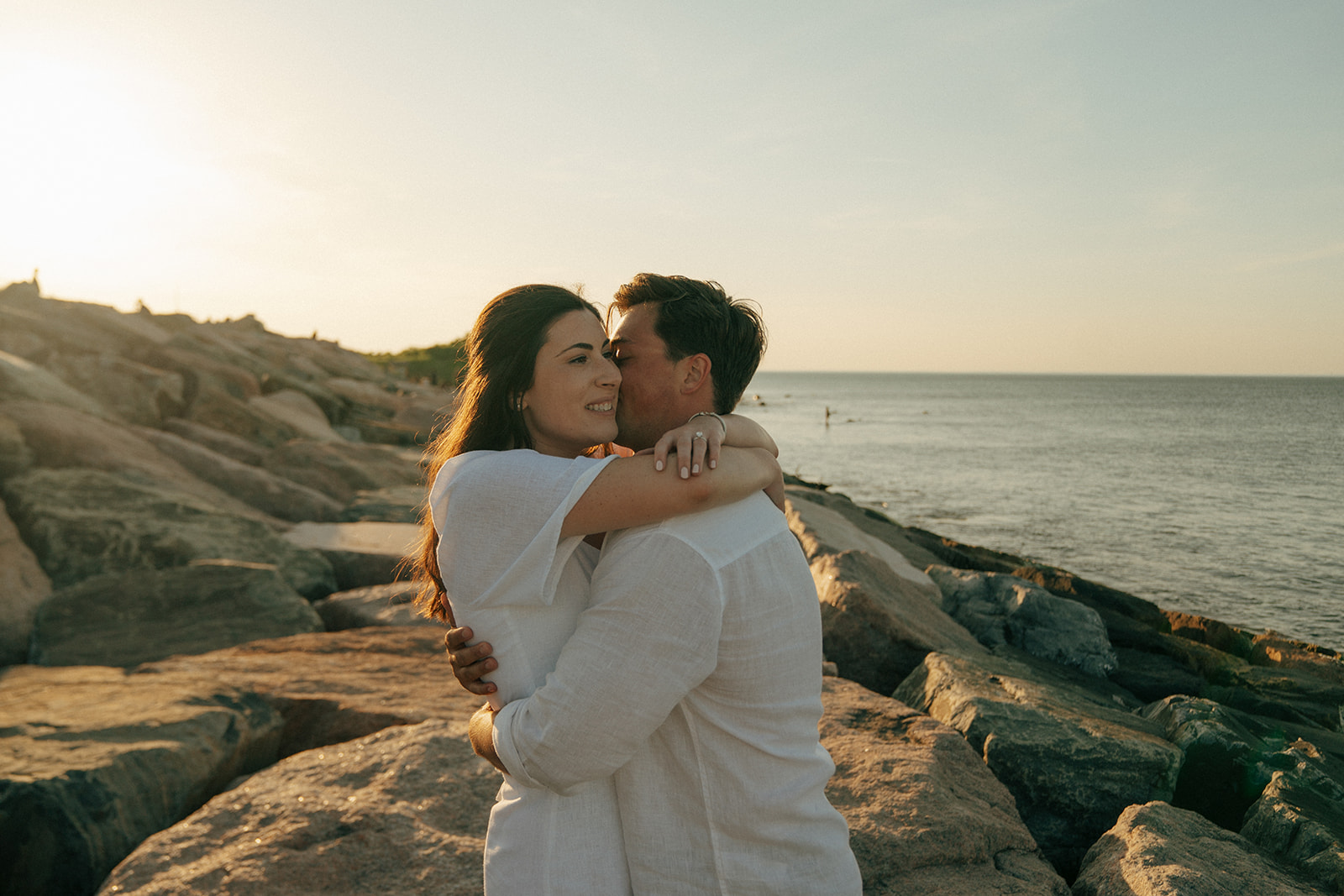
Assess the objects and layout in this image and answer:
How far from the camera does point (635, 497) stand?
1.73 meters

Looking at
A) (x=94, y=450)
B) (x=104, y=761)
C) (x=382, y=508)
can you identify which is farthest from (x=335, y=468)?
(x=104, y=761)

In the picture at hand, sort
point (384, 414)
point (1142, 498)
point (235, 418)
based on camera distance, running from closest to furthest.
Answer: point (235, 418) < point (384, 414) < point (1142, 498)

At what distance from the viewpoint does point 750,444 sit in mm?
2305

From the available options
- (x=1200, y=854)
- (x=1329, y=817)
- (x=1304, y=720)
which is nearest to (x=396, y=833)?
(x=1200, y=854)

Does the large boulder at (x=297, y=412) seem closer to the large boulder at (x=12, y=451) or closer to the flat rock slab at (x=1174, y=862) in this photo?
the large boulder at (x=12, y=451)

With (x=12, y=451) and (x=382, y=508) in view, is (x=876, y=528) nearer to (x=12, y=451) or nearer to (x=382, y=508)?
(x=382, y=508)

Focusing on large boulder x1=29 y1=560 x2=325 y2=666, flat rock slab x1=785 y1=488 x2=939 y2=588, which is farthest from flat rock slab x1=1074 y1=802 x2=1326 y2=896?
large boulder x1=29 y1=560 x2=325 y2=666

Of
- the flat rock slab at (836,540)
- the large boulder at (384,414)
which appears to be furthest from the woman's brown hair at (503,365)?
the large boulder at (384,414)

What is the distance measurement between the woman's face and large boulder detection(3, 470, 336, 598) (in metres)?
5.68

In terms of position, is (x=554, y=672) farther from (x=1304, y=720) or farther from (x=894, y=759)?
(x=1304, y=720)

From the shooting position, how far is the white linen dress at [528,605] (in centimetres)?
174

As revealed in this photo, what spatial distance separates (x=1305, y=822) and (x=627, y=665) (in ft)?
11.1

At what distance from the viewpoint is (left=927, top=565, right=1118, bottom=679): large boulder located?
264 inches

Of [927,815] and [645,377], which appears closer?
[645,377]
